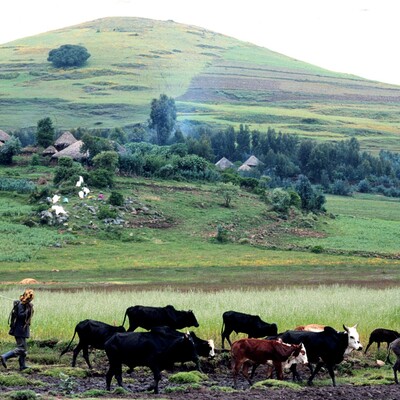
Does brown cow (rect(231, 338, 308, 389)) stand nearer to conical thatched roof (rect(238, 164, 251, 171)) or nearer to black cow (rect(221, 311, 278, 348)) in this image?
black cow (rect(221, 311, 278, 348))

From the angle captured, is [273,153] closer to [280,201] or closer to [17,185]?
[280,201]

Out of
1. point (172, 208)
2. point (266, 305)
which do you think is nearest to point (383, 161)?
point (172, 208)

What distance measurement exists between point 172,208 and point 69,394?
56867 mm

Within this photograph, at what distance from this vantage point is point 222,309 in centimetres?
3045

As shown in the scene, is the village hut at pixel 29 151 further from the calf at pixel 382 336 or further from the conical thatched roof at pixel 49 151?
the calf at pixel 382 336

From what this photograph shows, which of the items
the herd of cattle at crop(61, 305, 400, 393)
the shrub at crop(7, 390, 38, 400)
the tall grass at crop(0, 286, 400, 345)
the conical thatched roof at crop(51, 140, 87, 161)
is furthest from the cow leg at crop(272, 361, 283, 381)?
the conical thatched roof at crop(51, 140, 87, 161)

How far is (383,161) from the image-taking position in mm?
141000

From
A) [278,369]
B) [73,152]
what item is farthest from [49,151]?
[278,369]

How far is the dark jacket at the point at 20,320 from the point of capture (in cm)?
2198

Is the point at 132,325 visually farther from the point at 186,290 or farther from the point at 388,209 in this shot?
the point at 388,209

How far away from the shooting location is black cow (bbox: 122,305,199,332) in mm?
25234

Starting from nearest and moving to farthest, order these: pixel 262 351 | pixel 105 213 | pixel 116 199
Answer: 1. pixel 262 351
2. pixel 105 213
3. pixel 116 199

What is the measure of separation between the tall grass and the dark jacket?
12.2ft

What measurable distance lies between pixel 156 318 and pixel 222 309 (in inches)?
212
